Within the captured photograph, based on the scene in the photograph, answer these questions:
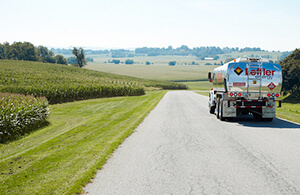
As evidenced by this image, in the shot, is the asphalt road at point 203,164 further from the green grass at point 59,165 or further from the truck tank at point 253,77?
the truck tank at point 253,77

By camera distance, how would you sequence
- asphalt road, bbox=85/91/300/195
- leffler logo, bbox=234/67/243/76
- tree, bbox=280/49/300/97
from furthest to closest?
1. tree, bbox=280/49/300/97
2. leffler logo, bbox=234/67/243/76
3. asphalt road, bbox=85/91/300/195

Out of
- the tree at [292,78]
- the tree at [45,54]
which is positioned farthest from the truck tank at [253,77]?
the tree at [45,54]

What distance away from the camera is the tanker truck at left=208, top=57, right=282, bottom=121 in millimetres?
15969

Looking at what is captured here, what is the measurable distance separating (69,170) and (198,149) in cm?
415

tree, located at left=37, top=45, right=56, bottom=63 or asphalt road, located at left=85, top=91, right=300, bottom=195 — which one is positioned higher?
tree, located at left=37, top=45, right=56, bottom=63

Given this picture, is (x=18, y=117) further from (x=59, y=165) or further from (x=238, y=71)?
(x=238, y=71)

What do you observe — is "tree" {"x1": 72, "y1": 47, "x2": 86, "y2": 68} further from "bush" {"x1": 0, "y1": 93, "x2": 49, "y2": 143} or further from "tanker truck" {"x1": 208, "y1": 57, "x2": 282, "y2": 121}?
"tanker truck" {"x1": 208, "y1": 57, "x2": 282, "y2": 121}

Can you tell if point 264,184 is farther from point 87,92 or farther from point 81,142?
point 87,92

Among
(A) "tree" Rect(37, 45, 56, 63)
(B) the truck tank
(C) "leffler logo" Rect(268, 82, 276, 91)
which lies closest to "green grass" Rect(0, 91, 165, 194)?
(B) the truck tank

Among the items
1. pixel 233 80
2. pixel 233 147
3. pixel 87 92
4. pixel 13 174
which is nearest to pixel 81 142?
pixel 13 174

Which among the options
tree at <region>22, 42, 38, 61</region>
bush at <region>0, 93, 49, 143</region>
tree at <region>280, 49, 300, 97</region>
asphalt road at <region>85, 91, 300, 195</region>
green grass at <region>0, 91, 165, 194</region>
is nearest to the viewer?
asphalt road at <region>85, 91, 300, 195</region>

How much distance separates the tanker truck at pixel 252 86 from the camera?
15969 mm

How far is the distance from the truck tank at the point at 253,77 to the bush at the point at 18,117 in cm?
1081

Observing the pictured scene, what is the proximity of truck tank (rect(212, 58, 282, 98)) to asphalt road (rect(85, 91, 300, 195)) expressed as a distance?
11.5 ft
